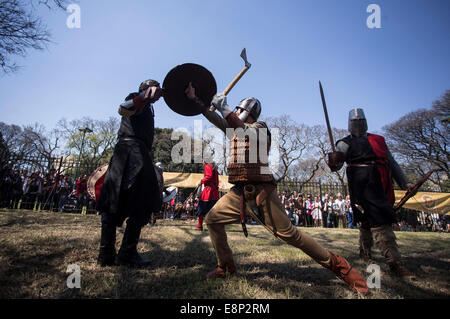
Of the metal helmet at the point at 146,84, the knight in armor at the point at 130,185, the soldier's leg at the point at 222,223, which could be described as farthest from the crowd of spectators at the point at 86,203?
the soldier's leg at the point at 222,223

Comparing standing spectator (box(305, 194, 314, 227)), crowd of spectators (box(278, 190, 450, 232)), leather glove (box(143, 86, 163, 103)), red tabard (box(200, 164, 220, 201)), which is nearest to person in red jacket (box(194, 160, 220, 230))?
red tabard (box(200, 164, 220, 201))

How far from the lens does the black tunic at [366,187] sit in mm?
3014

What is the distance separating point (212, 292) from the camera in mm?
2068

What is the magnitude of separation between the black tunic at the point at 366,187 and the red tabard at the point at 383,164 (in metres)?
0.06

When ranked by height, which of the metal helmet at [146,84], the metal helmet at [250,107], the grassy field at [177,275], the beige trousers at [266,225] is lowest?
the grassy field at [177,275]

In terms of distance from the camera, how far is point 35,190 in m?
10.3

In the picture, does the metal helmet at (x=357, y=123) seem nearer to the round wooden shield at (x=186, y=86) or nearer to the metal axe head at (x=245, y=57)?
the metal axe head at (x=245, y=57)

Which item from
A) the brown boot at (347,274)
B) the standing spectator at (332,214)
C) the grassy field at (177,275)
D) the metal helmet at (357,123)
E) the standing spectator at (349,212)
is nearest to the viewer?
the grassy field at (177,275)

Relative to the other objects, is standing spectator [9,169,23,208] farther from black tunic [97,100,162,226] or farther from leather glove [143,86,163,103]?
leather glove [143,86,163,103]

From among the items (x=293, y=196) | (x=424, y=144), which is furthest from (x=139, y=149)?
(x=424, y=144)

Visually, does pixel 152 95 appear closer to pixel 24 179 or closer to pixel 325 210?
pixel 24 179

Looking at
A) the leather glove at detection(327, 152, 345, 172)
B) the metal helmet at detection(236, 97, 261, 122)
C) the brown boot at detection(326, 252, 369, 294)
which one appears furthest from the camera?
the leather glove at detection(327, 152, 345, 172)

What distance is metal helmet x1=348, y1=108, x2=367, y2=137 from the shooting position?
3.70m
